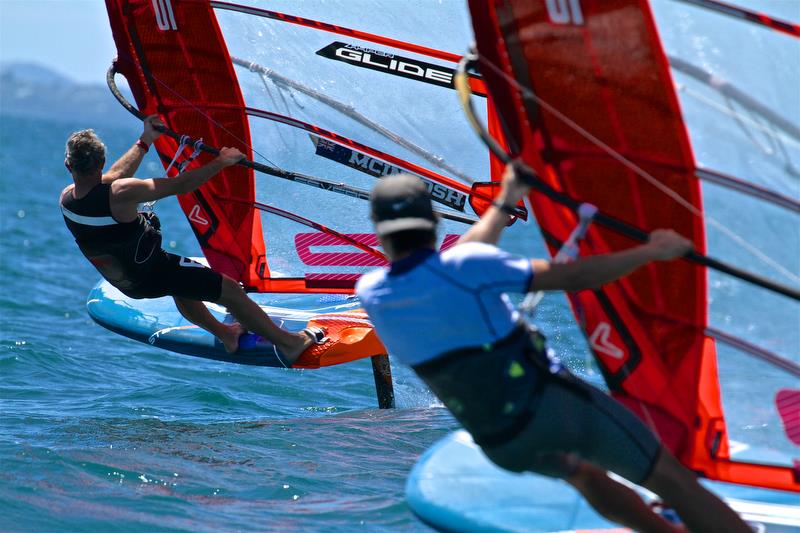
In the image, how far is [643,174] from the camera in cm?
345

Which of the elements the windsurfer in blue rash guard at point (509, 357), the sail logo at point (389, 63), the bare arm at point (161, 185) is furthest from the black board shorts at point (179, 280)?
the windsurfer in blue rash guard at point (509, 357)

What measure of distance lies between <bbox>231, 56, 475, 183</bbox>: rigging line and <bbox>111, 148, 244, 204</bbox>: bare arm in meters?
0.99

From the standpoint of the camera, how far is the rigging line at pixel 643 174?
337 cm

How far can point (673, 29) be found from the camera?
10.9 feet

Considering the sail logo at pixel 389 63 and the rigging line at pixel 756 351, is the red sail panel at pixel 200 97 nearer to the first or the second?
the sail logo at pixel 389 63

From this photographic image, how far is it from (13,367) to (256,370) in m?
1.59

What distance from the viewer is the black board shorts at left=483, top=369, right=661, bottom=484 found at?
9.91 ft

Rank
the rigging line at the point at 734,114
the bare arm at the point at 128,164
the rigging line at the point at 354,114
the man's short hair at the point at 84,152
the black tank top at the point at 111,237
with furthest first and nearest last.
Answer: the rigging line at the point at 354,114 → the bare arm at the point at 128,164 → the black tank top at the point at 111,237 → the man's short hair at the point at 84,152 → the rigging line at the point at 734,114

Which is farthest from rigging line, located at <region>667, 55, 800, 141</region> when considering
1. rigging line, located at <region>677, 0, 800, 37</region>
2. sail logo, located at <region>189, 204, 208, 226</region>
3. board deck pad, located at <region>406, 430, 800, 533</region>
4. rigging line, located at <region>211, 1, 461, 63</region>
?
sail logo, located at <region>189, 204, 208, 226</region>

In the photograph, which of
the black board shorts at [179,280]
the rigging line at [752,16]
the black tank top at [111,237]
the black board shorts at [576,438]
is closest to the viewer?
the black board shorts at [576,438]

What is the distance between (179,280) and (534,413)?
303cm

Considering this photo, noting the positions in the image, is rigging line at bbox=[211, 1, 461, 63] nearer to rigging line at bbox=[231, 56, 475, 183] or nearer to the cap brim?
rigging line at bbox=[231, 56, 475, 183]

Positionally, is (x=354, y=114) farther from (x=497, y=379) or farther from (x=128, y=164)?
(x=497, y=379)

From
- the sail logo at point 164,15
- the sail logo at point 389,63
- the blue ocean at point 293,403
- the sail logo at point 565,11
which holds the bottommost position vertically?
the blue ocean at point 293,403
